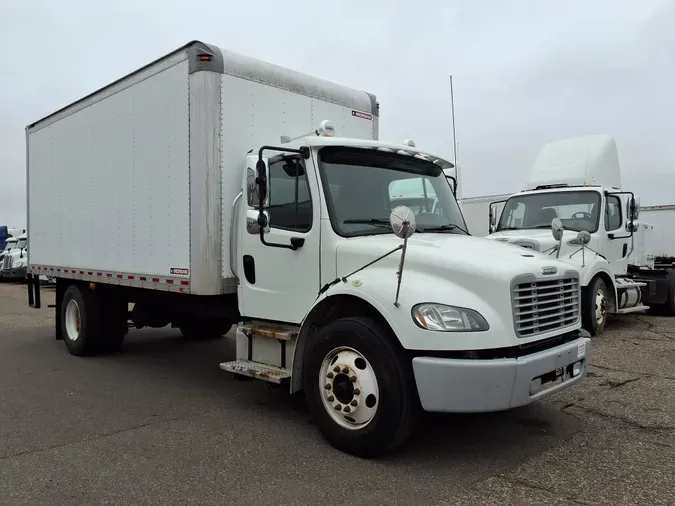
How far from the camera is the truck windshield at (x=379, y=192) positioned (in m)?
4.82

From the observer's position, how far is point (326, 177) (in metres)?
4.84

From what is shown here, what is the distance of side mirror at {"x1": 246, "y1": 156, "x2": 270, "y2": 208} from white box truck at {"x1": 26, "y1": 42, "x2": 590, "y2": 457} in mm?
21

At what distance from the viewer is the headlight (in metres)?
3.78

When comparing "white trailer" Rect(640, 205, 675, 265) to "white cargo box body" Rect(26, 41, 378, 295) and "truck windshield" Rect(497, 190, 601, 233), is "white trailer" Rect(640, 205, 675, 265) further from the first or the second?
"white cargo box body" Rect(26, 41, 378, 295)

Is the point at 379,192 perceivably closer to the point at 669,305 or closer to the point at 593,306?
the point at 593,306

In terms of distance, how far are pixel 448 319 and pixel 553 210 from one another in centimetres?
728

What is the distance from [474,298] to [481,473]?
1214 millimetres

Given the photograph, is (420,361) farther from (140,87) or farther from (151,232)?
(140,87)

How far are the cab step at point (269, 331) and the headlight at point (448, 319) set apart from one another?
1.46m

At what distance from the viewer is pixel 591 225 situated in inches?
393

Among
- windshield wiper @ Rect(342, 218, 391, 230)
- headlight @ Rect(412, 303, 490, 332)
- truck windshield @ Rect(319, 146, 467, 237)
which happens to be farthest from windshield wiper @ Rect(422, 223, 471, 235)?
headlight @ Rect(412, 303, 490, 332)

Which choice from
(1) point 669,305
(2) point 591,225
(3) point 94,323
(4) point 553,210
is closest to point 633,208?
(2) point 591,225

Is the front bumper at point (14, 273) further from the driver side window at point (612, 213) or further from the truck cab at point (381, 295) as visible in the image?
the driver side window at point (612, 213)

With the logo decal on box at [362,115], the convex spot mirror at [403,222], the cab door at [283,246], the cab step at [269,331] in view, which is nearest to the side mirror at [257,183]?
the cab door at [283,246]
